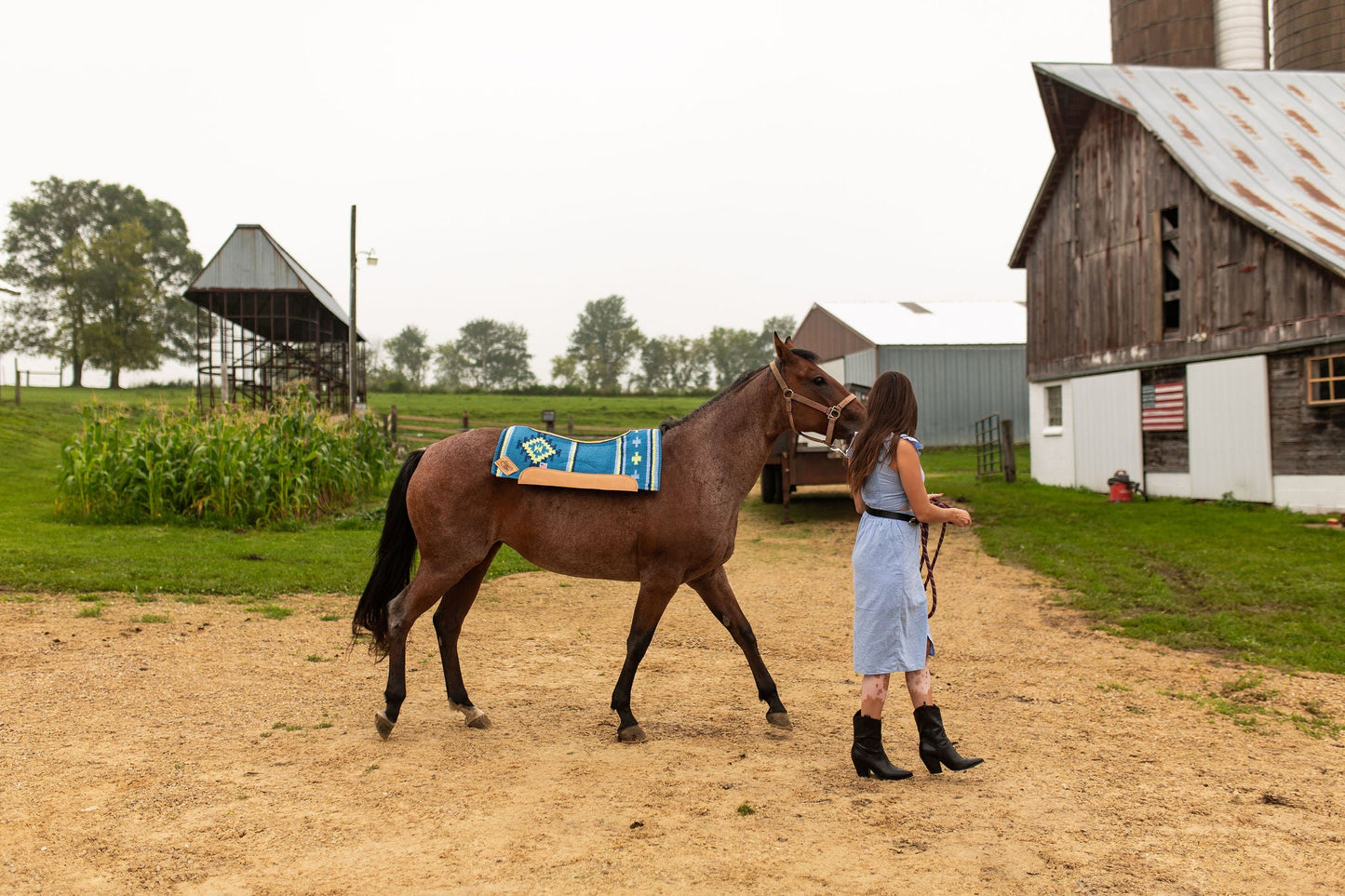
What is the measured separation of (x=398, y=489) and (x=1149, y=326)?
14.3m

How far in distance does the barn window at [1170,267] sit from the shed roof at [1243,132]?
3.64 ft

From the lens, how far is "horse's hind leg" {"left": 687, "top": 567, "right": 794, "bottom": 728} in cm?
467

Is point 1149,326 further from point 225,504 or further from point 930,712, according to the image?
point 225,504

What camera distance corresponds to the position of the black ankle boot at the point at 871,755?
3.83 m

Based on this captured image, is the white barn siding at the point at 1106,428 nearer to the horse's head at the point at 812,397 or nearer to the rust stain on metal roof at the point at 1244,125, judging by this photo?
the rust stain on metal roof at the point at 1244,125

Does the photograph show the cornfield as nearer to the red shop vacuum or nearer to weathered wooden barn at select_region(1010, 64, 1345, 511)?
the red shop vacuum

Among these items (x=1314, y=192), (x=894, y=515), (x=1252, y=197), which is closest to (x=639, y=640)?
(x=894, y=515)

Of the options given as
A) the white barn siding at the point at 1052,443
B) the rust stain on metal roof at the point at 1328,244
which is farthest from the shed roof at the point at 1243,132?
the white barn siding at the point at 1052,443

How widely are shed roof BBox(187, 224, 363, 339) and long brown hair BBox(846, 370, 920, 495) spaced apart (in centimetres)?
2589

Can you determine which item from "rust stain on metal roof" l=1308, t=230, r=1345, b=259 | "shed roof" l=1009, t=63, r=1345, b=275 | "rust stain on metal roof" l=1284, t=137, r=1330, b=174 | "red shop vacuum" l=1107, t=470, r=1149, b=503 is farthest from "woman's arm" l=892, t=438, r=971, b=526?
"rust stain on metal roof" l=1284, t=137, r=1330, b=174

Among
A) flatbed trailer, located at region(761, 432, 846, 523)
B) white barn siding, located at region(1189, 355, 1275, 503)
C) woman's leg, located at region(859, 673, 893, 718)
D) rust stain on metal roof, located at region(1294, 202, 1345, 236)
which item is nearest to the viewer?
woman's leg, located at region(859, 673, 893, 718)

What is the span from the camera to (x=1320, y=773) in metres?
3.87

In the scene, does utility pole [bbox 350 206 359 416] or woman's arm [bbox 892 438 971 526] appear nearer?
woman's arm [bbox 892 438 971 526]

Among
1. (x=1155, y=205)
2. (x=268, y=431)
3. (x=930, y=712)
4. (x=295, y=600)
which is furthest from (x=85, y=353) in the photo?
(x=930, y=712)
